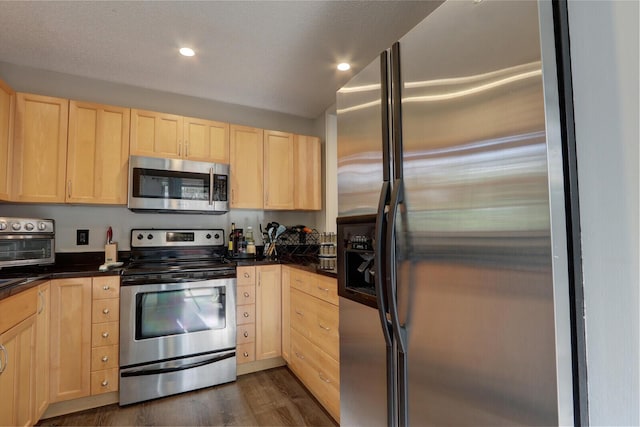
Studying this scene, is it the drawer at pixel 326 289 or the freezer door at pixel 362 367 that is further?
the drawer at pixel 326 289

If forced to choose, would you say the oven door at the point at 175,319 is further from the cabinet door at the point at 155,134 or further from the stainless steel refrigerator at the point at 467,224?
the stainless steel refrigerator at the point at 467,224

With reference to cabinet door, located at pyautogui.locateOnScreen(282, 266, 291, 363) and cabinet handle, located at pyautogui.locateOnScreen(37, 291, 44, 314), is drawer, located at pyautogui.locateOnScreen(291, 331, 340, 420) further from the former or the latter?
cabinet handle, located at pyautogui.locateOnScreen(37, 291, 44, 314)

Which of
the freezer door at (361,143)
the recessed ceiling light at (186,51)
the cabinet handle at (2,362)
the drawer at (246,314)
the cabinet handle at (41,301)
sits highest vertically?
the recessed ceiling light at (186,51)

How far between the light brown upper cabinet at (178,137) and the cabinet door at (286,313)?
120 cm

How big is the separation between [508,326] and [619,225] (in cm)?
32

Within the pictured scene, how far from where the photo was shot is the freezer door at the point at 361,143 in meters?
1.23

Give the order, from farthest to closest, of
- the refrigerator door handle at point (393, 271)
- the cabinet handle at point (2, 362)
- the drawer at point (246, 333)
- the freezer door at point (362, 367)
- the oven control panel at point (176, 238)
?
1. the oven control panel at point (176, 238)
2. the drawer at point (246, 333)
3. the cabinet handle at point (2, 362)
4. the freezer door at point (362, 367)
5. the refrigerator door handle at point (393, 271)

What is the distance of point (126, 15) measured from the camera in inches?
71.5

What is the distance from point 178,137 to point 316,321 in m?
1.93

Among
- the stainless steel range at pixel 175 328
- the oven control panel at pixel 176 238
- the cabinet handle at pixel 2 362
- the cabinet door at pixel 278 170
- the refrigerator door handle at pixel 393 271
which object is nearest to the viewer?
the refrigerator door handle at pixel 393 271

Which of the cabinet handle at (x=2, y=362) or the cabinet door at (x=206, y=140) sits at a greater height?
the cabinet door at (x=206, y=140)

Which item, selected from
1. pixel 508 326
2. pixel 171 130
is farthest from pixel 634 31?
pixel 171 130

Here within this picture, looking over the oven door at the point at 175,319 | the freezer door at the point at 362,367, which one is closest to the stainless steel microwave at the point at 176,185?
the oven door at the point at 175,319

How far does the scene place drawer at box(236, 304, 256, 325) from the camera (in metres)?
2.56
